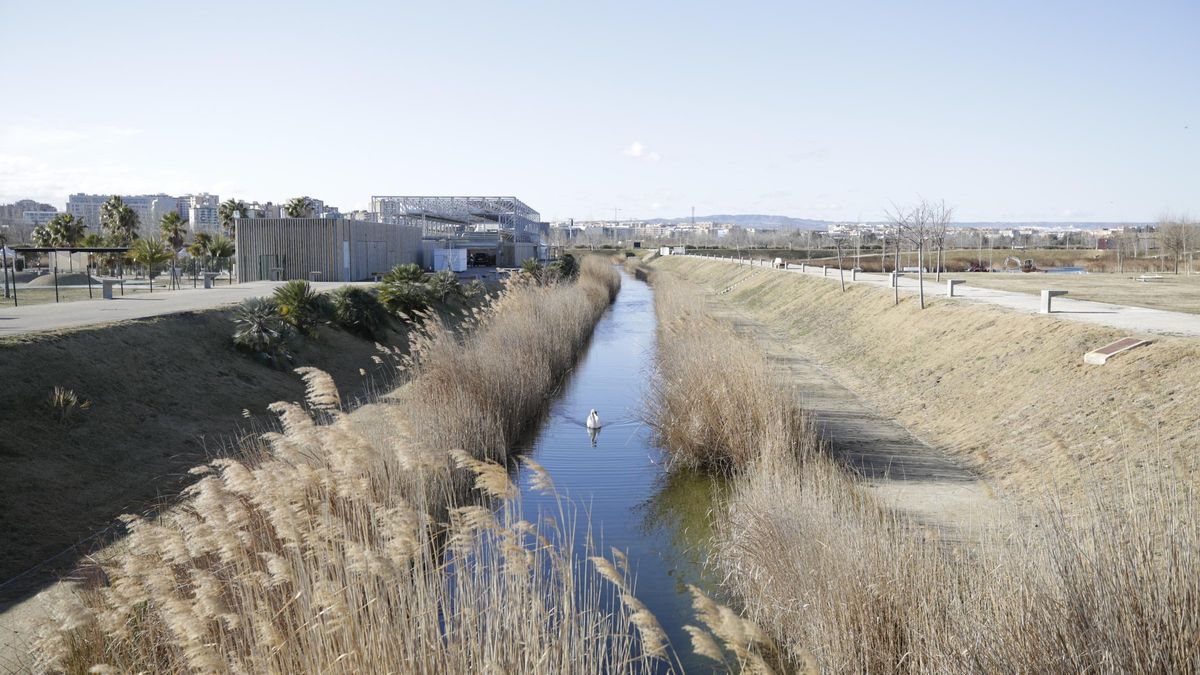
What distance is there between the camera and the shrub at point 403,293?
1122 inches

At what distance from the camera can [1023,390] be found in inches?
575

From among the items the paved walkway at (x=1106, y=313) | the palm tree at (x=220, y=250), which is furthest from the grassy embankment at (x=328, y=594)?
the palm tree at (x=220, y=250)

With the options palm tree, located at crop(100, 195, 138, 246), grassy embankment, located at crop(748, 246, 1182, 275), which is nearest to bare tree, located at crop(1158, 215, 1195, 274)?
grassy embankment, located at crop(748, 246, 1182, 275)

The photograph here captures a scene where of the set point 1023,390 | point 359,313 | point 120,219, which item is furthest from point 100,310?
point 120,219

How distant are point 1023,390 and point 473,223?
7175 centimetres

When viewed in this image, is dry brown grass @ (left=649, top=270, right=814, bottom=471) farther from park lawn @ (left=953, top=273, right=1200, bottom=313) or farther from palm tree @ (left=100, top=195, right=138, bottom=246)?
palm tree @ (left=100, top=195, right=138, bottom=246)

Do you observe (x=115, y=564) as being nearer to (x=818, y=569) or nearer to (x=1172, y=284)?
(x=818, y=569)

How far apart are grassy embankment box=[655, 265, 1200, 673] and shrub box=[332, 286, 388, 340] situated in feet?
57.4

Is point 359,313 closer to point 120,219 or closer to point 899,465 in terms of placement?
point 899,465

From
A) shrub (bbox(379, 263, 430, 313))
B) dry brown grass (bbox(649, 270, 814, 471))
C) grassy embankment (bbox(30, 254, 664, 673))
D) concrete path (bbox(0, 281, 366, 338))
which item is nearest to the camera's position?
grassy embankment (bbox(30, 254, 664, 673))

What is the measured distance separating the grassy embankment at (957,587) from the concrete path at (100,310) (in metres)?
13.7

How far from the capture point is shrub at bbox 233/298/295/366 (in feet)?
65.7

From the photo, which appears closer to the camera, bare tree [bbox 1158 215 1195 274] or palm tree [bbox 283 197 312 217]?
bare tree [bbox 1158 215 1195 274]

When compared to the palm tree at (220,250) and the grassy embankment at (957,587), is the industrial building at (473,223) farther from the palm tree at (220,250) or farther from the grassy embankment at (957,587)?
the grassy embankment at (957,587)
